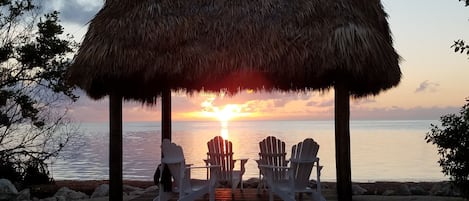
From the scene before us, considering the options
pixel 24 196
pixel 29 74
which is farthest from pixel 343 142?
pixel 29 74

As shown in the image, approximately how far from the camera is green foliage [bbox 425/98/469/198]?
610cm

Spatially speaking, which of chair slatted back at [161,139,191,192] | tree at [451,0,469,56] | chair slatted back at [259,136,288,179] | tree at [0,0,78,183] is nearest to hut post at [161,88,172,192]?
chair slatted back at [259,136,288,179]

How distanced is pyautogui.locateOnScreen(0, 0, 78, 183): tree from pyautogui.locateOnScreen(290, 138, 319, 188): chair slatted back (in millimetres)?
5482

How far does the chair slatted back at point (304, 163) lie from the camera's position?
5715mm

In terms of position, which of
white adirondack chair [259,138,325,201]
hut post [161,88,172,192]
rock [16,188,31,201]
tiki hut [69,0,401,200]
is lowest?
rock [16,188,31,201]

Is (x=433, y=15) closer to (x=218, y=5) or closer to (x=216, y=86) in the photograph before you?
(x=216, y=86)

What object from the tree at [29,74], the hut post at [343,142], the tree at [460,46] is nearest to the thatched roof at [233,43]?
the hut post at [343,142]

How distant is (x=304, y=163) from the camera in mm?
5691

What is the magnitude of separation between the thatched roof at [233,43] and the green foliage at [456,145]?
2.80ft

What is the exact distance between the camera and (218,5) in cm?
605

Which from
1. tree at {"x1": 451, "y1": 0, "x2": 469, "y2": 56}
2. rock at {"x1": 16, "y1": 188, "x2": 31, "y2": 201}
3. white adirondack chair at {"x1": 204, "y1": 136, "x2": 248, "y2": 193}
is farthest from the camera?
rock at {"x1": 16, "y1": 188, "x2": 31, "y2": 201}

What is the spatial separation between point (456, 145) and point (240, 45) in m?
2.61

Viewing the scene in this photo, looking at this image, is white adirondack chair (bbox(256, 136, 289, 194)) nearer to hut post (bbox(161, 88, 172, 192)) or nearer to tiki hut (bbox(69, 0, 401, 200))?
tiki hut (bbox(69, 0, 401, 200))

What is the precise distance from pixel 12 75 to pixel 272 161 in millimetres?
5634
